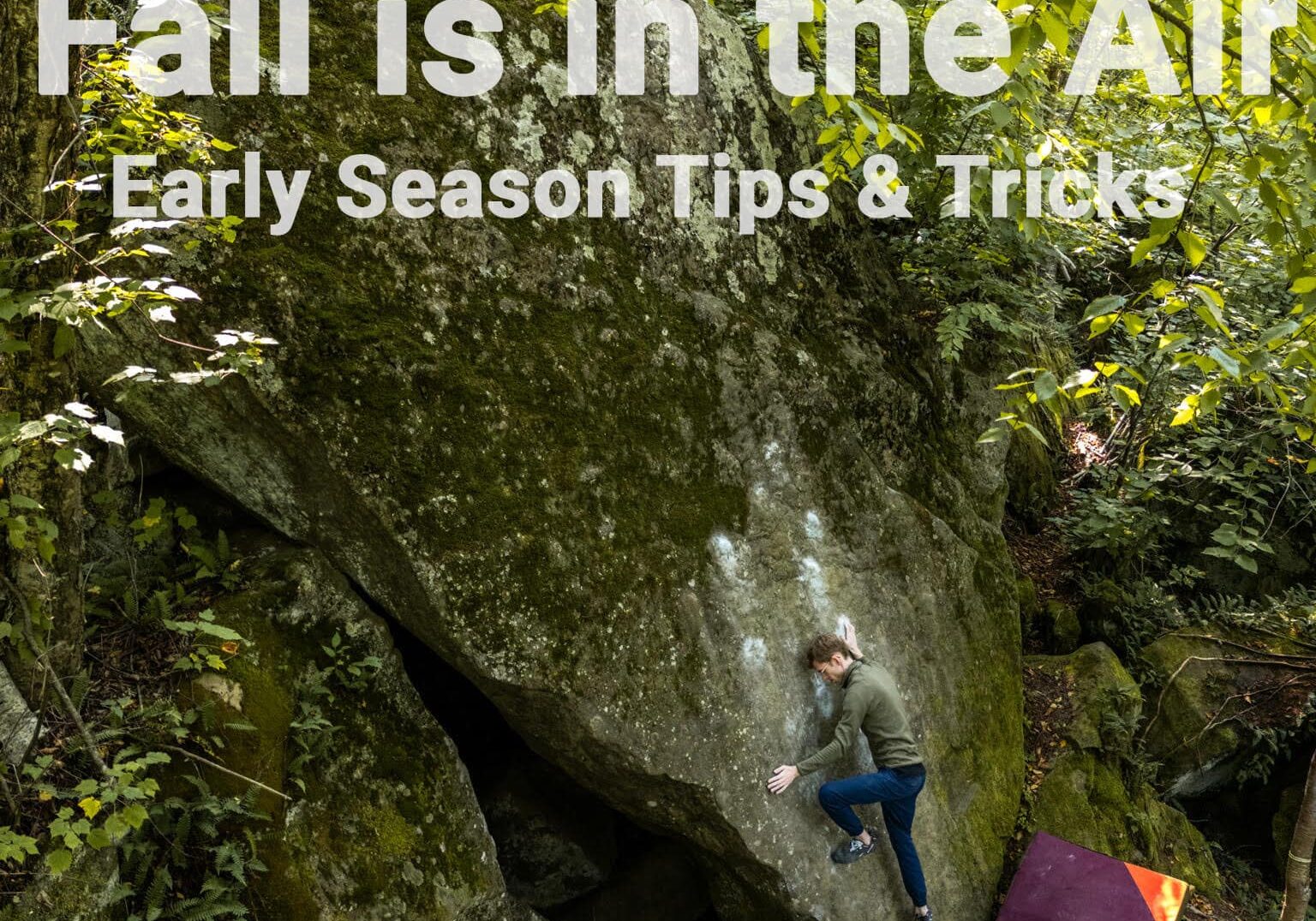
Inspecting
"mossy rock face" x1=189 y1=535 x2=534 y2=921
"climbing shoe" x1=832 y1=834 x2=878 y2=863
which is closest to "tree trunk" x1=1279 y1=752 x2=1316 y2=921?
"climbing shoe" x1=832 y1=834 x2=878 y2=863

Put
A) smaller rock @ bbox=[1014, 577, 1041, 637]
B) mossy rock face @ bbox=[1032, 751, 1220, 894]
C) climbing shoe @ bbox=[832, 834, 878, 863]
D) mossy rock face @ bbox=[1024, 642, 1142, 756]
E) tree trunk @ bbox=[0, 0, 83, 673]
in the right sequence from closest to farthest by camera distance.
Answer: tree trunk @ bbox=[0, 0, 83, 673] < climbing shoe @ bbox=[832, 834, 878, 863] < mossy rock face @ bbox=[1032, 751, 1220, 894] < mossy rock face @ bbox=[1024, 642, 1142, 756] < smaller rock @ bbox=[1014, 577, 1041, 637]

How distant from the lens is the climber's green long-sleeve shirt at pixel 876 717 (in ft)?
19.3

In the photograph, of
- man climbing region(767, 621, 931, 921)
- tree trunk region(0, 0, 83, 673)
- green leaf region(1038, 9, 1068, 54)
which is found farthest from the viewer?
man climbing region(767, 621, 931, 921)

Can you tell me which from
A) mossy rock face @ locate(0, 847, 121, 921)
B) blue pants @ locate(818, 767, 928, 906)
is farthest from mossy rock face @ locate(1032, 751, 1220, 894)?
mossy rock face @ locate(0, 847, 121, 921)

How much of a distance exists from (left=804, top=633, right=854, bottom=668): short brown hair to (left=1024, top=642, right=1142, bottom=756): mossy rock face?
3.18 meters

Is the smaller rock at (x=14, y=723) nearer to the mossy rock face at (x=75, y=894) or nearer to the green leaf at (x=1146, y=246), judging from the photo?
the mossy rock face at (x=75, y=894)

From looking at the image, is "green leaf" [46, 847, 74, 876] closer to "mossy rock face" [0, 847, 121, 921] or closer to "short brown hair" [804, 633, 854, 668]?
"mossy rock face" [0, 847, 121, 921]

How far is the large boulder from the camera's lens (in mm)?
4859

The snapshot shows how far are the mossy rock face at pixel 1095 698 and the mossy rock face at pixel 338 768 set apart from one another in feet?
17.5

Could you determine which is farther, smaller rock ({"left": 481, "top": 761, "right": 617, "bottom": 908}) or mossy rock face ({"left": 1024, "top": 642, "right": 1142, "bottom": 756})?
mossy rock face ({"left": 1024, "top": 642, "right": 1142, "bottom": 756})

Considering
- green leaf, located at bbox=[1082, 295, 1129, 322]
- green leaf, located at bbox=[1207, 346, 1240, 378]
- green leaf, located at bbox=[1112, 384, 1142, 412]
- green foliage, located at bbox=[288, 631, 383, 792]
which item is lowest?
green foliage, located at bbox=[288, 631, 383, 792]

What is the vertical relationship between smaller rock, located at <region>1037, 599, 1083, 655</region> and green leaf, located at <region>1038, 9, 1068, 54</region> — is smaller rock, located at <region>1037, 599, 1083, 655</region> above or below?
below

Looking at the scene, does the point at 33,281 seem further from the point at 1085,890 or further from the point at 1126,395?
the point at 1085,890

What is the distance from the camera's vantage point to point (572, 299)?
18.6ft
